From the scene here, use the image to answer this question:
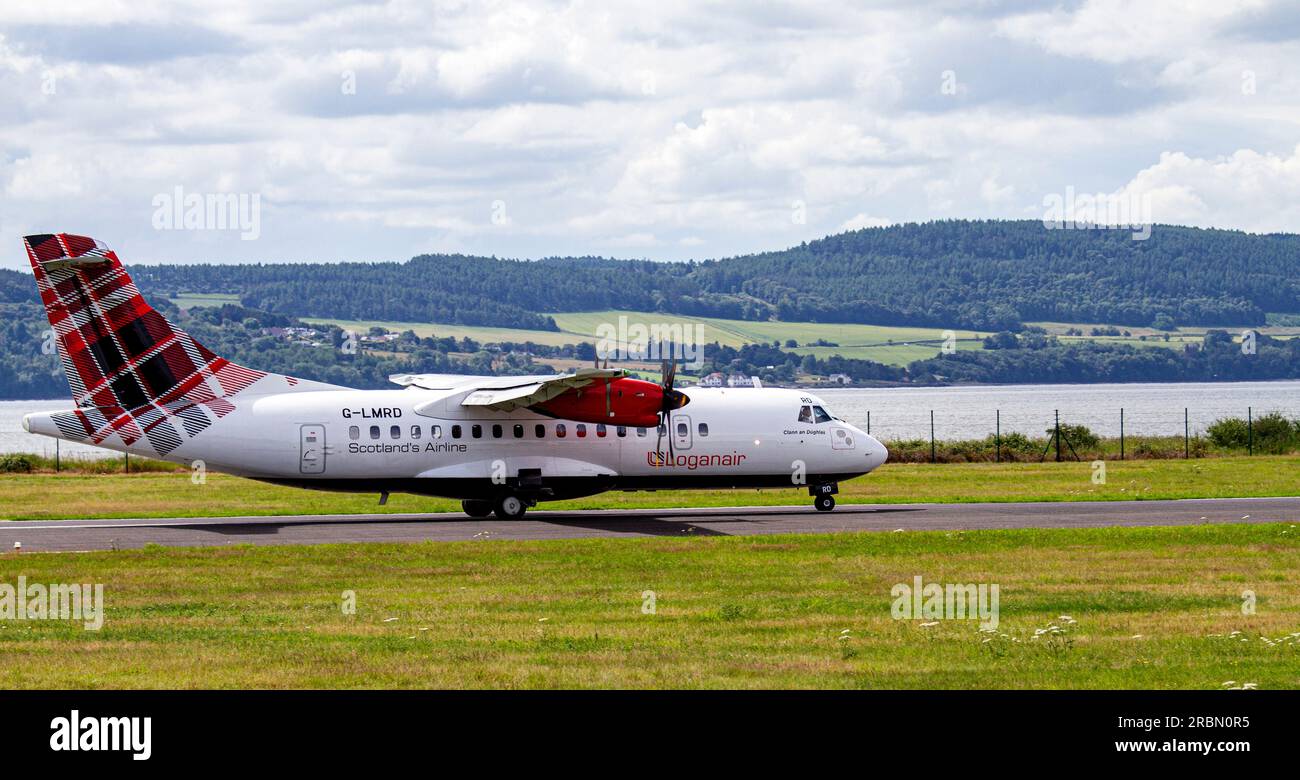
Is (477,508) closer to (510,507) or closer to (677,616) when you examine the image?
(510,507)

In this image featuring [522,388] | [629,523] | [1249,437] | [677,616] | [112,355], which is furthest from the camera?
[1249,437]

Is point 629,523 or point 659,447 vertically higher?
point 659,447

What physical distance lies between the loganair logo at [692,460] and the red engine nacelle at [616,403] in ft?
5.60

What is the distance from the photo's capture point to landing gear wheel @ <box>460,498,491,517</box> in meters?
38.8

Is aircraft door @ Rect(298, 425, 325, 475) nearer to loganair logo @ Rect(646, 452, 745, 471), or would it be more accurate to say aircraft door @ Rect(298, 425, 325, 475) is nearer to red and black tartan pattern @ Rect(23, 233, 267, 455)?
red and black tartan pattern @ Rect(23, 233, 267, 455)

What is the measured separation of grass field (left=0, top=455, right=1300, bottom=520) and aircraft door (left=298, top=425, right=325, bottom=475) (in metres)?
5.49

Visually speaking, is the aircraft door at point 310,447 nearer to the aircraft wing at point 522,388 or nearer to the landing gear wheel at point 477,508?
the aircraft wing at point 522,388

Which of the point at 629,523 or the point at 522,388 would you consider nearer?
the point at 629,523

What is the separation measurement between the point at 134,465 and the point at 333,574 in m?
40.3

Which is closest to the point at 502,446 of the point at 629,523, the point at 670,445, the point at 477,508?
the point at 477,508

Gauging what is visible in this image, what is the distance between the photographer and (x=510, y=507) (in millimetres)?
37875

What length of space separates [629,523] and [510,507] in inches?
134
